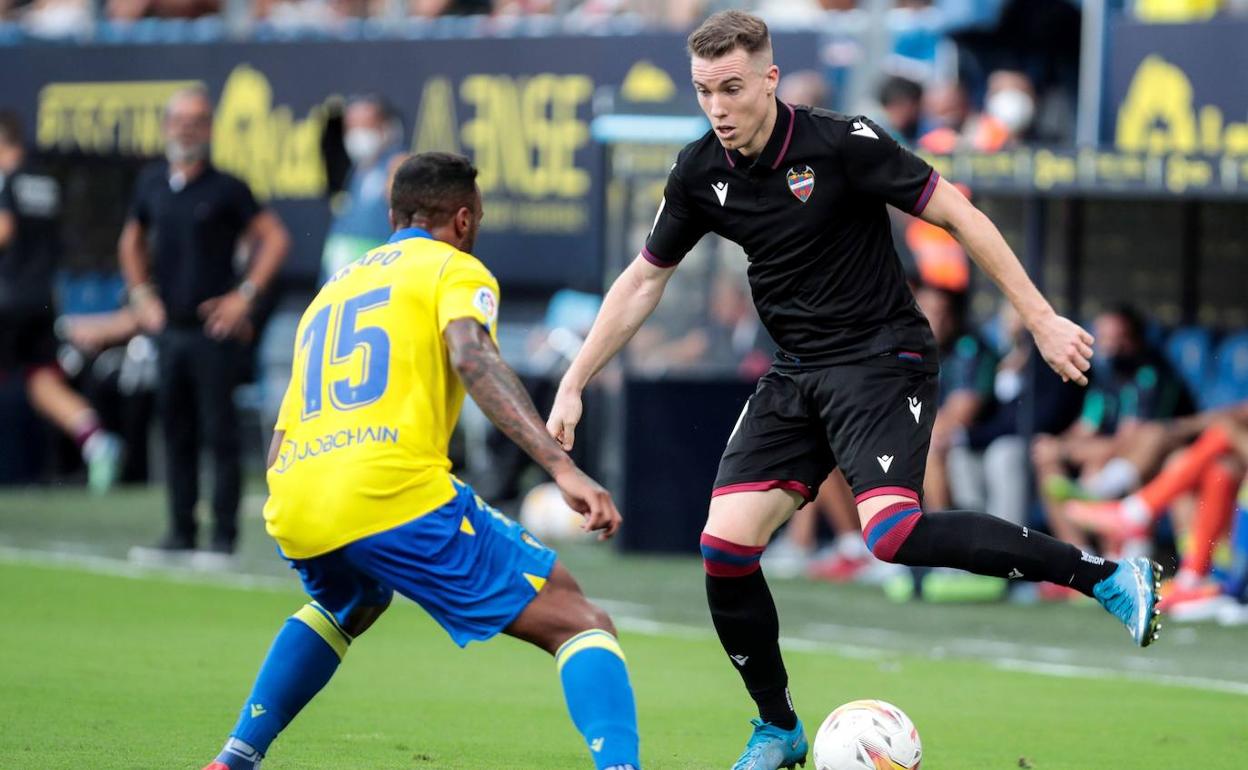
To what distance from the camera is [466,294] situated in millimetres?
5676

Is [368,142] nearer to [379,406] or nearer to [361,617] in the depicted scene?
[361,617]

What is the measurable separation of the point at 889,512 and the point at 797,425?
453 millimetres

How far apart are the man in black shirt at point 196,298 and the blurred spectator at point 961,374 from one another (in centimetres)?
398

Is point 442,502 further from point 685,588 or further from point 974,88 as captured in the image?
point 974,88

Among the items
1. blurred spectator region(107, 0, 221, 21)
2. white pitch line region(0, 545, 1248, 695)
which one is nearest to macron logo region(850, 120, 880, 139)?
white pitch line region(0, 545, 1248, 695)

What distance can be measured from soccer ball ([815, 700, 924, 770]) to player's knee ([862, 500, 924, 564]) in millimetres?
482

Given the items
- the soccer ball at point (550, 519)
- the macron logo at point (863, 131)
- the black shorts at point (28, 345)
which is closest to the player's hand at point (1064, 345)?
the macron logo at point (863, 131)

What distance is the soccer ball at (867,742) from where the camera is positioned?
6.40 metres

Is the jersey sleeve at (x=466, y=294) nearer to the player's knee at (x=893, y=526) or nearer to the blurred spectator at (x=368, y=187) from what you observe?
the player's knee at (x=893, y=526)

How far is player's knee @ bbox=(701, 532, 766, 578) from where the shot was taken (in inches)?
263

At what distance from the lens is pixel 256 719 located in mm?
5977

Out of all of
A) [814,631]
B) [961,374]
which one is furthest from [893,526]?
[961,374]

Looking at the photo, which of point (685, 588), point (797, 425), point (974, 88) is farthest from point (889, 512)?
point (974, 88)

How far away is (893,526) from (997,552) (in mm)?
324
